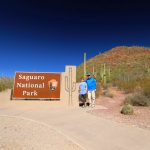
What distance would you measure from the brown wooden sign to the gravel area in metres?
4.84

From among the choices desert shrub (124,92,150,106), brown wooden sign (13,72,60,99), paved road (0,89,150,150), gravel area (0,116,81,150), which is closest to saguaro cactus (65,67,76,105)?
brown wooden sign (13,72,60,99)

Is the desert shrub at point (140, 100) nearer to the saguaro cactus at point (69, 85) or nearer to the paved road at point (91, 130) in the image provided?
the saguaro cactus at point (69, 85)

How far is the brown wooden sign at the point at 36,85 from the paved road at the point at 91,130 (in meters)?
2.42

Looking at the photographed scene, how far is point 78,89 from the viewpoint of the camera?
17.7m

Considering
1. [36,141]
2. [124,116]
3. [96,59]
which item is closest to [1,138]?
[36,141]

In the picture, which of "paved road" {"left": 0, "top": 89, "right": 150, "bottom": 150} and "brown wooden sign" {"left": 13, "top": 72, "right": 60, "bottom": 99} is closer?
"paved road" {"left": 0, "top": 89, "right": 150, "bottom": 150}

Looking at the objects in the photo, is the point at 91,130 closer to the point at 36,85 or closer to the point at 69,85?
the point at 69,85

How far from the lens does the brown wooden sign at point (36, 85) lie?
680 inches

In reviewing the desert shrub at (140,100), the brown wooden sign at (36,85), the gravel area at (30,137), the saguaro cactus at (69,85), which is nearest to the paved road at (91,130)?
the gravel area at (30,137)

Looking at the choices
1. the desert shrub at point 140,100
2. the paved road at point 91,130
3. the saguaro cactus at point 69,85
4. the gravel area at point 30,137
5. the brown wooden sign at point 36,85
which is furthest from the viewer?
the desert shrub at point 140,100

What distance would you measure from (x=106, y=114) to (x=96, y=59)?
192 ft

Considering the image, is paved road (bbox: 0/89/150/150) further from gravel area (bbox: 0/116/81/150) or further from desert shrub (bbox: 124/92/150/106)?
desert shrub (bbox: 124/92/150/106)

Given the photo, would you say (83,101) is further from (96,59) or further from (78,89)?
Answer: (96,59)

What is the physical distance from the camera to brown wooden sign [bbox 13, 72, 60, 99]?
1728cm
